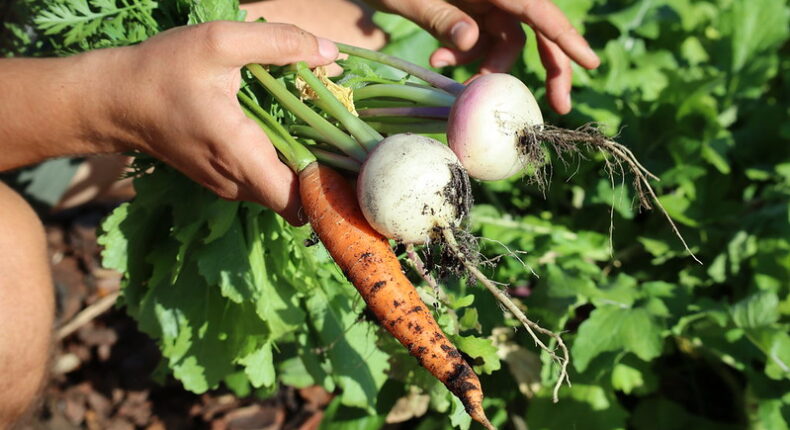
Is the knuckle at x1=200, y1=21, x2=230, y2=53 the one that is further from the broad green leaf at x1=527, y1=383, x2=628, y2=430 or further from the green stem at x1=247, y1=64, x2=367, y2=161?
the broad green leaf at x1=527, y1=383, x2=628, y2=430

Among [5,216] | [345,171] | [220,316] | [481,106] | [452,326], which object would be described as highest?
[481,106]

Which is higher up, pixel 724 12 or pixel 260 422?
pixel 724 12

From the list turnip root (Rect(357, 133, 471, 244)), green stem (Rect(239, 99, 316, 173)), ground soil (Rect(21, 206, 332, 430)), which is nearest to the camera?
turnip root (Rect(357, 133, 471, 244))

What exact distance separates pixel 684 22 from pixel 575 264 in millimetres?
1514

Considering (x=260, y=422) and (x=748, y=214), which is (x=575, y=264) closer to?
(x=748, y=214)

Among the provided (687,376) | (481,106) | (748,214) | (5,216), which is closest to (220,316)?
(5,216)

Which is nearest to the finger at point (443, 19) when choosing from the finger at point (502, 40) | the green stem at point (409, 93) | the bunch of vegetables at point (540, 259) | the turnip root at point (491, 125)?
the finger at point (502, 40)

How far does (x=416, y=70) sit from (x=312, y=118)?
395 mm

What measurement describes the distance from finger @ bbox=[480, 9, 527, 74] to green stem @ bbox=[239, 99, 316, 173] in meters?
0.89

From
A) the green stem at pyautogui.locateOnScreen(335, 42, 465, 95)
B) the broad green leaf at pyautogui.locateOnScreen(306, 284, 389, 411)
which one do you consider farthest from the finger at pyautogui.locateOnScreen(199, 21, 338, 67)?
the broad green leaf at pyautogui.locateOnScreen(306, 284, 389, 411)

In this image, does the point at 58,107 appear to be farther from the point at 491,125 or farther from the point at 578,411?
the point at 578,411

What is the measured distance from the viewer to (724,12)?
3.30 meters

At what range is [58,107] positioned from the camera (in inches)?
67.6

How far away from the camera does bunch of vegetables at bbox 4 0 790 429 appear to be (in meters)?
1.93
